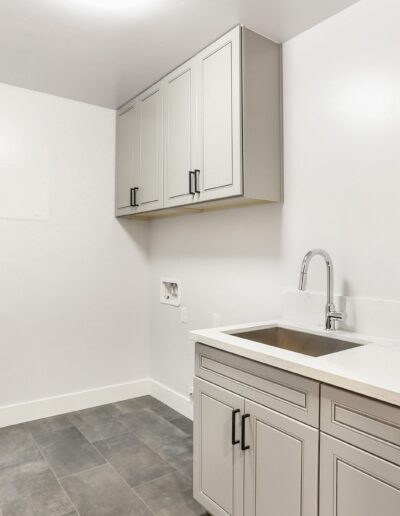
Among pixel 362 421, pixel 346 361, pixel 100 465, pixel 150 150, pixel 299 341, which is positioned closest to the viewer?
pixel 362 421

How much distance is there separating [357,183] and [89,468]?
2109mm

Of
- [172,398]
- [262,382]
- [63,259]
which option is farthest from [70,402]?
[262,382]


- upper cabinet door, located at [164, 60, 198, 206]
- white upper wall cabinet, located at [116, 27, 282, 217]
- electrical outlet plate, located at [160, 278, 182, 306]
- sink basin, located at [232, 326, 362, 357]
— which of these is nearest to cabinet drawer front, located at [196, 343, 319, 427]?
sink basin, located at [232, 326, 362, 357]

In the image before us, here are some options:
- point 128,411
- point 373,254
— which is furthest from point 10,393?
point 373,254

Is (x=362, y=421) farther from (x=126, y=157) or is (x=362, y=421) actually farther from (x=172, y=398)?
(x=126, y=157)

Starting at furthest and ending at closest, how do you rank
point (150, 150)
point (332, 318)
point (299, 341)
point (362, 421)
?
point (150, 150), point (299, 341), point (332, 318), point (362, 421)

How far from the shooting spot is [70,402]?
3.04m

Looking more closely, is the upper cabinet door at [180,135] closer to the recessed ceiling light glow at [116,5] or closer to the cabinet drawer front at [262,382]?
the recessed ceiling light glow at [116,5]

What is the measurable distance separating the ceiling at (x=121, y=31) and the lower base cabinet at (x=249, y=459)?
5.91 ft

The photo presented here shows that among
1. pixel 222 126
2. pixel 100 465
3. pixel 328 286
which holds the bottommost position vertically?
pixel 100 465

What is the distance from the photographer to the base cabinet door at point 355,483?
41.8 inches

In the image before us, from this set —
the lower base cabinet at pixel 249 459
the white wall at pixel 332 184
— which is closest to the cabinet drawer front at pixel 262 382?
the lower base cabinet at pixel 249 459

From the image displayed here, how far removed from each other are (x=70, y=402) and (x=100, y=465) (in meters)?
0.91

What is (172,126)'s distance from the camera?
2545 millimetres
